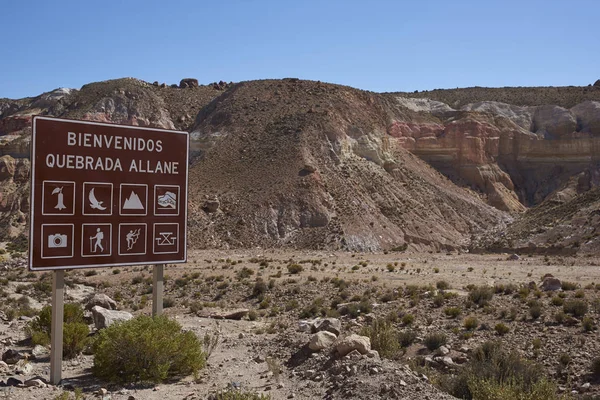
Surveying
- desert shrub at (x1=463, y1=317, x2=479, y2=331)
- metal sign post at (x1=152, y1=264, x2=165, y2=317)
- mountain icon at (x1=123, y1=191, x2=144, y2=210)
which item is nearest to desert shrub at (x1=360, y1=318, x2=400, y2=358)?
desert shrub at (x1=463, y1=317, x2=479, y2=331)

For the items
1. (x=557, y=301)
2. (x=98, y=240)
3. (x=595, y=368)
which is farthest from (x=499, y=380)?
(x=557, y=301)

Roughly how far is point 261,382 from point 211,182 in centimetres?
4517

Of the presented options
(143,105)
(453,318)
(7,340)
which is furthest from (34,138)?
(143,105)

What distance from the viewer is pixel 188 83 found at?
10000cm

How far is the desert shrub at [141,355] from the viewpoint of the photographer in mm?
11148

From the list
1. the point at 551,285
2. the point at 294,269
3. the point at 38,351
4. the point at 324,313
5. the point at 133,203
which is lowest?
the point at 294,269

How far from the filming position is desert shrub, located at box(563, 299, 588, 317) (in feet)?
54.0

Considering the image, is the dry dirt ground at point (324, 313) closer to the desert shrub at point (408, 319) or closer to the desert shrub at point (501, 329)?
the desert shrub at point (408, 319)

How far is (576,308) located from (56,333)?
1314cm

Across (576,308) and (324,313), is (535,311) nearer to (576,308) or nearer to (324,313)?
(576,308)

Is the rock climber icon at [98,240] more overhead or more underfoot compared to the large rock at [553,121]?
more underfoot

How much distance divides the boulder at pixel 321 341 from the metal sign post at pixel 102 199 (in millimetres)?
3429

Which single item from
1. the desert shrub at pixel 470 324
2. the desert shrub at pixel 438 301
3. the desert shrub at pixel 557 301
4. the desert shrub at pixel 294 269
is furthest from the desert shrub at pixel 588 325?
the desert shrub at pixel 294 269

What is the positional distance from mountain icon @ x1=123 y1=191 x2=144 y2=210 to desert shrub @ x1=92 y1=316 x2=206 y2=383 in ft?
7.85
